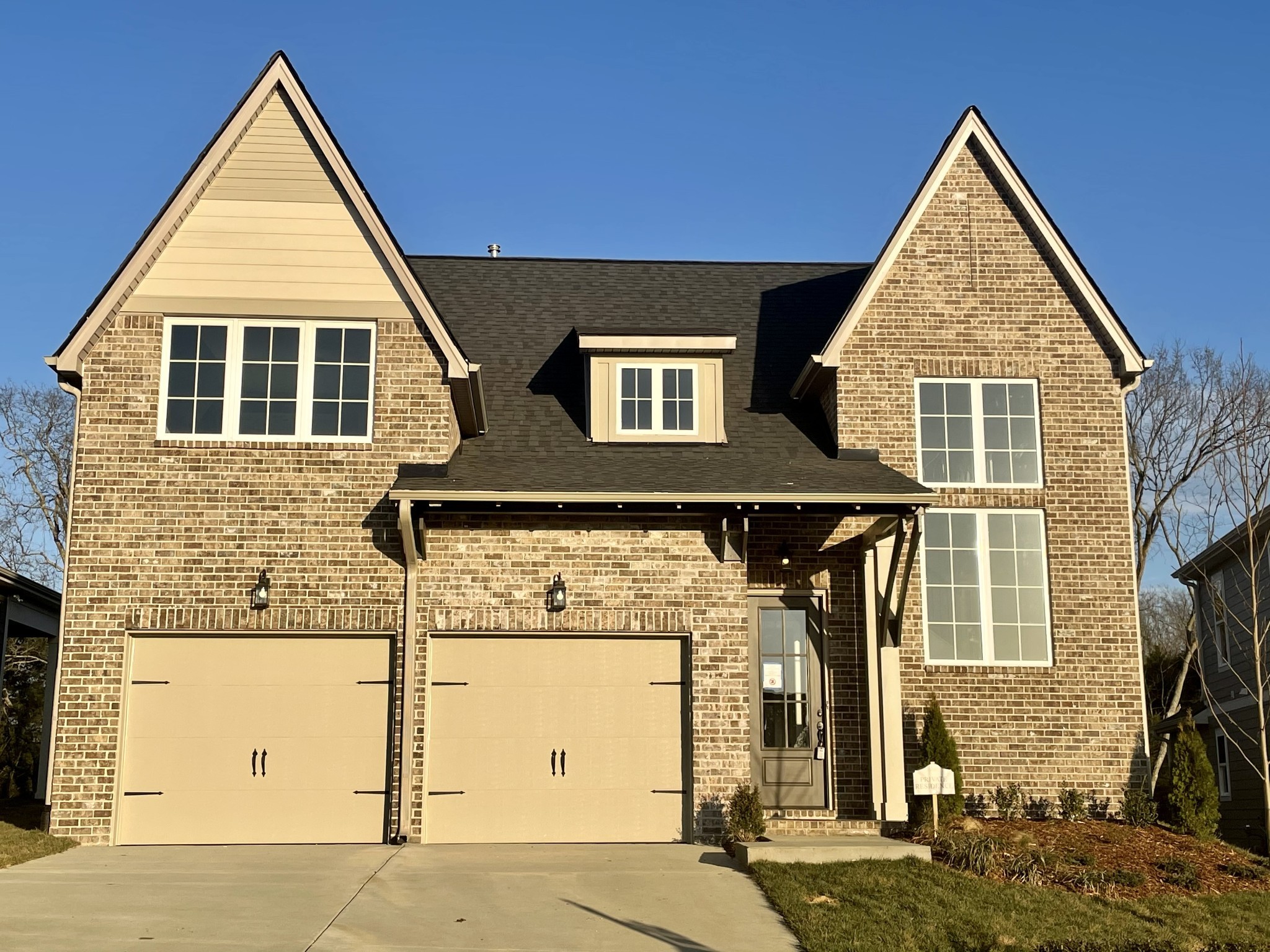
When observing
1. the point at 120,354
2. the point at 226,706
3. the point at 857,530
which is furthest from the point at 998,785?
the point at 120,354

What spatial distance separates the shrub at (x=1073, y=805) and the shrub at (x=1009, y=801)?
444 mm

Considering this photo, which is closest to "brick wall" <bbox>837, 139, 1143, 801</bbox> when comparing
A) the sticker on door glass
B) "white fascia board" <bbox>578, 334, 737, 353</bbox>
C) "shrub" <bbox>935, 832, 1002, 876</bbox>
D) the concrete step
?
the sticker on door glass

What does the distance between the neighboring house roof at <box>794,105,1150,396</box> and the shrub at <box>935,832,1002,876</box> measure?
6.00 metres

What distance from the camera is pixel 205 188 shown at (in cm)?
1481

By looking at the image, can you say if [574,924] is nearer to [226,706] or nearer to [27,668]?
[226,706]

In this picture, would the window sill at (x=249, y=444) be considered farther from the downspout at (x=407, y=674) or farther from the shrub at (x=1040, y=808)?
the shrub at (x=1040, y=808)

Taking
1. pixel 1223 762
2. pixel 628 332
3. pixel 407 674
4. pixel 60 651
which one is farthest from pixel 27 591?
pixel 1223 762

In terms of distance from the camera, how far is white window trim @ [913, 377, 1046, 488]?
15.9m

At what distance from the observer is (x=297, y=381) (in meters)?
14.6

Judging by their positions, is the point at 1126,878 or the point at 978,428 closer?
the point at 1126,878

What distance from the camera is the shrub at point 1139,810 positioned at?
571 inches

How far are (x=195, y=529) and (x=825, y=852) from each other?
7.55 m

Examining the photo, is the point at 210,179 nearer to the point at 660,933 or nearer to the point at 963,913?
the point at 660,933

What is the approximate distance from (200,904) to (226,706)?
12.8 ft
